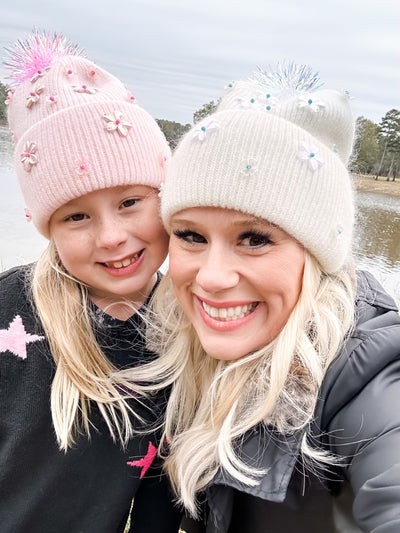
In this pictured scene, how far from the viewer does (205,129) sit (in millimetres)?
1721

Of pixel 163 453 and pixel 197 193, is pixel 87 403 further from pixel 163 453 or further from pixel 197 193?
pixel 197 193

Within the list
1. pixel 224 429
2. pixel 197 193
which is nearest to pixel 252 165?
pixel 197 193

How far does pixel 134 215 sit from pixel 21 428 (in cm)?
100

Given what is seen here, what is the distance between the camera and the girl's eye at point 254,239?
163cm

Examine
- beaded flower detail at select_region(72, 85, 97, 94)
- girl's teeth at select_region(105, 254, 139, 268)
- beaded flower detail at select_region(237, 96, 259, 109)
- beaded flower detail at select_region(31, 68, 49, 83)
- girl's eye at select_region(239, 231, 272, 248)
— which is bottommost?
girl's teeth at select_region(105, 254, 139, 268)

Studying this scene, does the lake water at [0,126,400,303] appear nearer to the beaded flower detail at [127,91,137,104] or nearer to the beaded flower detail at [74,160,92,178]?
the beaded flower detail at [127,91,137,104]

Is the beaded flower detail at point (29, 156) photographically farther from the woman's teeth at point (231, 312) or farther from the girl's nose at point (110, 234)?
the woman's teeth at point (231, 312)

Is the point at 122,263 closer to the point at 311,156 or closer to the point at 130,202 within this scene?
the point at 130,202

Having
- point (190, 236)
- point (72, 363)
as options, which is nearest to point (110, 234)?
point (190, 236)

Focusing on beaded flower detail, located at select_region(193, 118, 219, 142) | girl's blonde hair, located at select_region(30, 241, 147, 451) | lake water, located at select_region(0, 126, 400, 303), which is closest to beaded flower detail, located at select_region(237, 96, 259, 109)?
beaded flower detail, located at select_region(193, 118, 219, 142)

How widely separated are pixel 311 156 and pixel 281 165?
0.11 m

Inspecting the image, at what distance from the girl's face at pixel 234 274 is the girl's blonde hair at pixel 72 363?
1.71ft

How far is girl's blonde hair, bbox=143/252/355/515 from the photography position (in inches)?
65.2

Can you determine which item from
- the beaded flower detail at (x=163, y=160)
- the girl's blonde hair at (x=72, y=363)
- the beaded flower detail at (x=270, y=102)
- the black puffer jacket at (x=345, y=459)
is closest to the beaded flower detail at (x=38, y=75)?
the beaded flower detail at (x=163, y=160)
